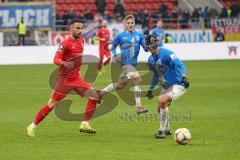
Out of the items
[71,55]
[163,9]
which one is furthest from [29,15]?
[71,55]

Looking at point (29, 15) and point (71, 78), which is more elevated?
point (71, 78)

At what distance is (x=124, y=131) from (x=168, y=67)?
1.94m

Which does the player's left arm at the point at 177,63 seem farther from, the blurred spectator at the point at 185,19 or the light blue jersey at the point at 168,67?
the blurred spectator at the point at 185,19

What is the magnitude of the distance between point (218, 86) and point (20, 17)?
23933mm

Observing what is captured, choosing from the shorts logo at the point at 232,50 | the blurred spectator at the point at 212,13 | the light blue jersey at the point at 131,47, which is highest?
the light blue jersey at the point at 131,47

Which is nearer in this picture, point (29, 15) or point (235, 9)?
point (29, 15)

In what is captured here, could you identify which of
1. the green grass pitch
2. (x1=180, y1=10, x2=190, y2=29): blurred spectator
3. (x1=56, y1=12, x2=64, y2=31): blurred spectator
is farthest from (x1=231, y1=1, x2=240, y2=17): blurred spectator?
the green grass pitch

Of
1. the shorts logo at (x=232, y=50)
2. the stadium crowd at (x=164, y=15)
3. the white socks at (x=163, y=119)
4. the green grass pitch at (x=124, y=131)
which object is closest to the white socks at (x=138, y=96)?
the green grass pitch at (x=124, y=131)

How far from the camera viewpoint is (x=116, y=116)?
1852 cm

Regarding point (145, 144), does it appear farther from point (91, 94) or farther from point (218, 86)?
point (218, 86)

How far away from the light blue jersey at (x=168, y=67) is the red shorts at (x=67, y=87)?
5.17 feet

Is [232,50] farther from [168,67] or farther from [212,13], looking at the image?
[168,67]

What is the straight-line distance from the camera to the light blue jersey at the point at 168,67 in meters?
14.2

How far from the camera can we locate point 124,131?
50.9 feet
